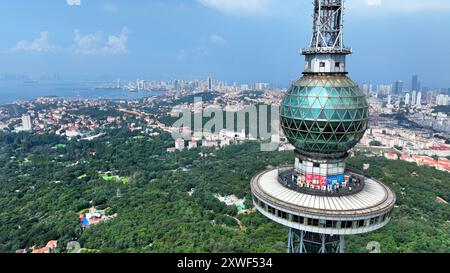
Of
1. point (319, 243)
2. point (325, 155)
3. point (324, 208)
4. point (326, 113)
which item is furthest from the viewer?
point (319, 243)

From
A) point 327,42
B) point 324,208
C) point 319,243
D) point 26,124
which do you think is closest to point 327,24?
point 327,42

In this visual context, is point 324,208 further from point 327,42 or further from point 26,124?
point 26,124

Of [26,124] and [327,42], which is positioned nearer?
[327,42]

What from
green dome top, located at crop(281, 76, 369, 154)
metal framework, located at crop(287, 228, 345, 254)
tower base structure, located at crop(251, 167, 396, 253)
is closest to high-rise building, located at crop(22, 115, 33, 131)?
tower base structure, located at crop(251, 167, 396, 253)

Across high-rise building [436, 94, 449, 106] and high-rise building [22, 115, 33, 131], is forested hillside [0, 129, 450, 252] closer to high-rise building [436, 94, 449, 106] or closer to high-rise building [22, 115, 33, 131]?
high-rise building [22, 115, 33, 131]

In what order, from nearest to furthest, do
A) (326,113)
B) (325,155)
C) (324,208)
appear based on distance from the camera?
1. (324,208)
2. (326,113)
3. (325,155)

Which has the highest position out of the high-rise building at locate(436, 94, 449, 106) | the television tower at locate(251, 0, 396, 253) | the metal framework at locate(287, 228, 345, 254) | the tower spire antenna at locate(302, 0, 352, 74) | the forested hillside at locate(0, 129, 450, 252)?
the tower spire antenna at locate(302, 0, 352, 74)

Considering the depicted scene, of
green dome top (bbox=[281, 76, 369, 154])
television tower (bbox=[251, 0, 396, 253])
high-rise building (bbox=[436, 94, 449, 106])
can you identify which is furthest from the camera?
high-rise building (bbox=[436, 94, 449, 106])

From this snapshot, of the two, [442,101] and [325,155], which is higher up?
[325,155]

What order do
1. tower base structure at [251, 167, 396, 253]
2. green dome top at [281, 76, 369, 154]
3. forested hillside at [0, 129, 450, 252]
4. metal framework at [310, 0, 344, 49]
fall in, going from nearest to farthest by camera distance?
tower base structure at [251, 167, 396, 253], green dome top at [281, 76, 369, 154], metal framework at [310, 0, 344, 49], forested hillside at [0, 129, 450, 252]
